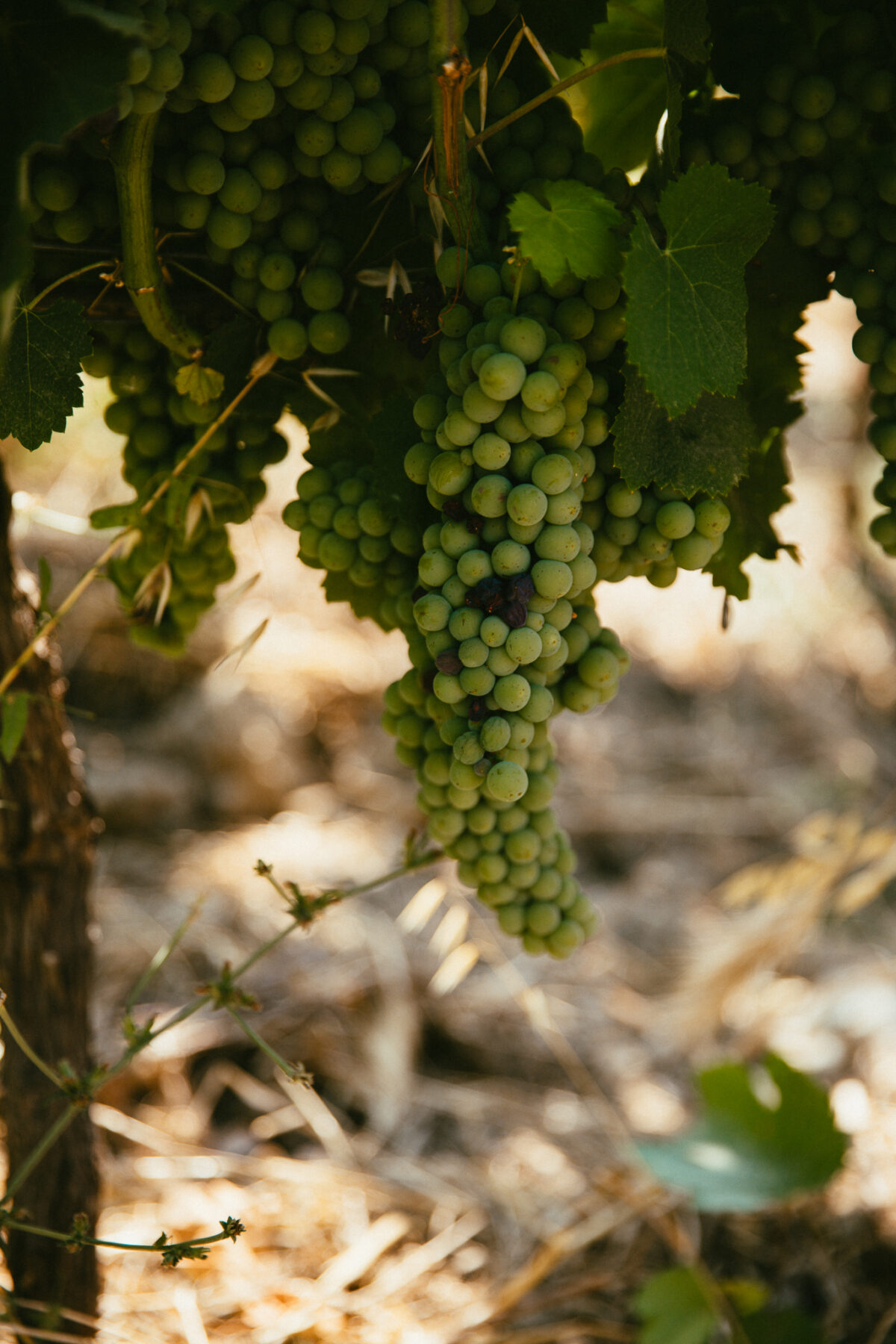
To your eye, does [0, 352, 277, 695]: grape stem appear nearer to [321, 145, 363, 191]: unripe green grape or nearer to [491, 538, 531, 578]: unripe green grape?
[321, 145, 363, 191]: unripe green grape

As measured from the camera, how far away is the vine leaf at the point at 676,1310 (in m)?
1.09

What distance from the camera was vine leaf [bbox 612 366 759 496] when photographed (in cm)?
52

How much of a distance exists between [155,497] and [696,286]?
379mm

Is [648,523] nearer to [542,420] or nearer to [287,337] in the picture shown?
[542,420]

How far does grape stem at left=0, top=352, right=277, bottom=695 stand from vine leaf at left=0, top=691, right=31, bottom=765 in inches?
1.0

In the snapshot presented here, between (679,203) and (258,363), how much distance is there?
273mm

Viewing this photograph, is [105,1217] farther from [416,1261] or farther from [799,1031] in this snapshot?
[799,1031]

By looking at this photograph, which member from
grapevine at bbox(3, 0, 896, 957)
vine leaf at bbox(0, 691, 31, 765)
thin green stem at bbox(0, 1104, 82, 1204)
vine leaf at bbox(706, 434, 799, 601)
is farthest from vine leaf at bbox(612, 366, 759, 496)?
thin green stem at bbox(0, 1104, 82, 1204)

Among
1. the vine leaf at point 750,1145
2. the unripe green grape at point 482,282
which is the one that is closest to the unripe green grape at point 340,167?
the unripe green grape at point 482,282

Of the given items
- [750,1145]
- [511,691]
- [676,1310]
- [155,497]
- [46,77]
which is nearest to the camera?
[46,77]

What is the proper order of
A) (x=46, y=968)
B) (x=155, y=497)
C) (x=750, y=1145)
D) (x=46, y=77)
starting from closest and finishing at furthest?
(x=46, y=77) → (x=155, y=497) → (x=46, y=968) → (x=750, y=1145)

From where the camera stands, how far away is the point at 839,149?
0.60 m

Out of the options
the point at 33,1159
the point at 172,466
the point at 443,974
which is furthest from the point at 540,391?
the point at 443,974

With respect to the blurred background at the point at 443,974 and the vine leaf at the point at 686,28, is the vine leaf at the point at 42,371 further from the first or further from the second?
the vine leaf at the point at 686,28
